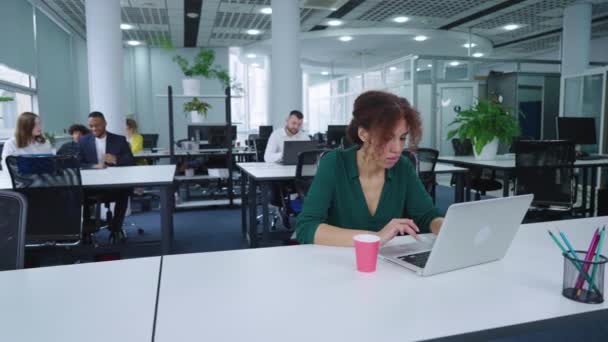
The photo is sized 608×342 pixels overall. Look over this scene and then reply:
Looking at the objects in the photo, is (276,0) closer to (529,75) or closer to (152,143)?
(152,143)

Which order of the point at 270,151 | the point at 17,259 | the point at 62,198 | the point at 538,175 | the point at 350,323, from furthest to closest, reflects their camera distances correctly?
the point at 270,151 → the point at 538,175 → the point at 62,198 → the point at 17,259 → the point at 350,323

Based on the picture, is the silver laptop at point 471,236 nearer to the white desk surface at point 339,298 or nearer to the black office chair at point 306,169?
the white desk surface at point 339,298

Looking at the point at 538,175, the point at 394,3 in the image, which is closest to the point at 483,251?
the point at 538,175

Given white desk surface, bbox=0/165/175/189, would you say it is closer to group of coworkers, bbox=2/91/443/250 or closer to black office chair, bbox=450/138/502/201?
group of coworkers, bbox=2/91/443/250

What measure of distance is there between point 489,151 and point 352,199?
11.4ft

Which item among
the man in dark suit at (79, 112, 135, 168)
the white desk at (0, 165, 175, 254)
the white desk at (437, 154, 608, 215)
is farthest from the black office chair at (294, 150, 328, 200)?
the man in dark suit at (79, 112, 135, 168)

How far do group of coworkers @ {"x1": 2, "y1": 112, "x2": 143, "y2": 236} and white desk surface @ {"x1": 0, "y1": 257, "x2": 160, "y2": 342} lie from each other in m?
2.38

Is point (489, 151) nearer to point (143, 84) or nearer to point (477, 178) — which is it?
point (477, 178)

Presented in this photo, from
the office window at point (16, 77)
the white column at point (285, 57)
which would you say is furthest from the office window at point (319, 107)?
the office window at point (16, 77)

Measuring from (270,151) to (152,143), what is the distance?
363cm

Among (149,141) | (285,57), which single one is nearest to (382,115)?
(285,57)

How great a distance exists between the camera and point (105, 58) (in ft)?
17.5

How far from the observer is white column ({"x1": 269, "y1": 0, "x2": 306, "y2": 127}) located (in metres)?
5.99

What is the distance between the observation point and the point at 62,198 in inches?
110
